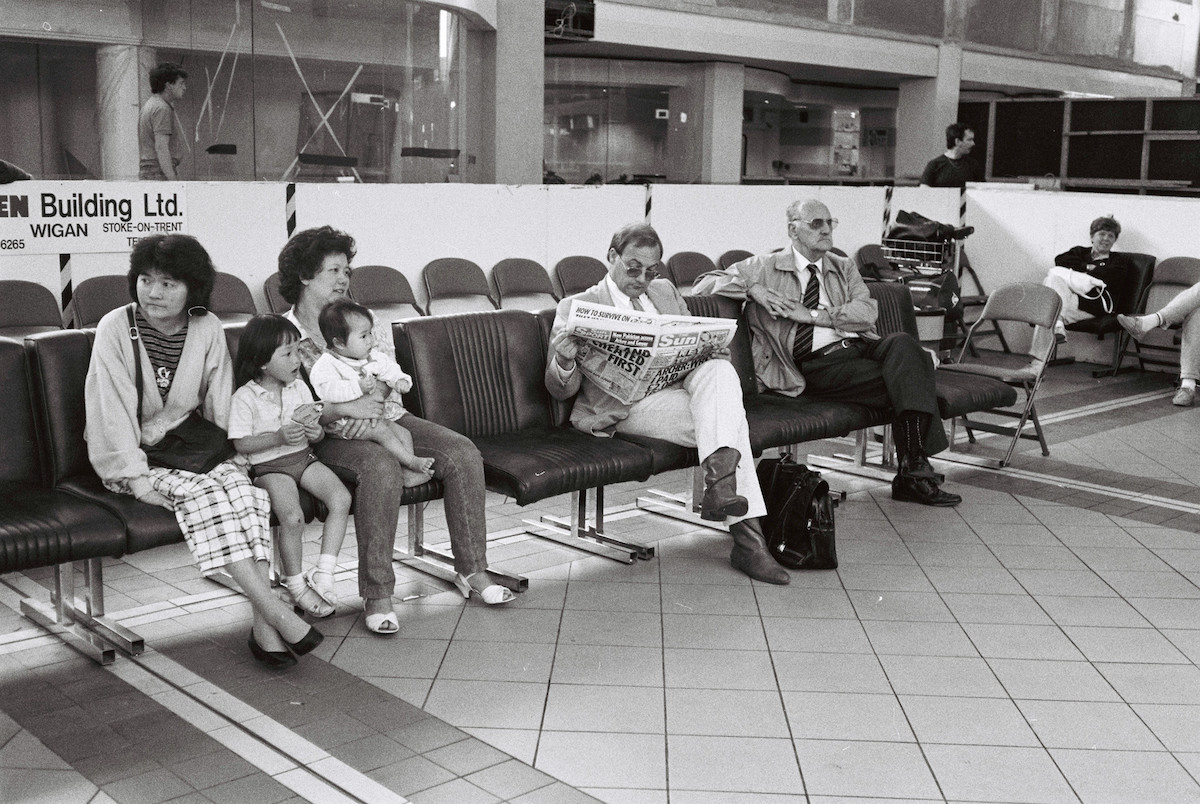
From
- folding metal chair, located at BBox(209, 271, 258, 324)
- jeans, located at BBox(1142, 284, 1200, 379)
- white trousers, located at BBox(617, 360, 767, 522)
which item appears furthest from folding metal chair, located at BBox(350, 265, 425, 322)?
jeans, located at BBox(1142, 284, 1200, 379)

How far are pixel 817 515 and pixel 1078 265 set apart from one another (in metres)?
6.12

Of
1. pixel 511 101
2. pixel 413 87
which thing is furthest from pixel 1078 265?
pixel 413 87

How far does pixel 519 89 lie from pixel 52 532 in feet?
27.0

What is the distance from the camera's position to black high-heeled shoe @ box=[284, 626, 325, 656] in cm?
375

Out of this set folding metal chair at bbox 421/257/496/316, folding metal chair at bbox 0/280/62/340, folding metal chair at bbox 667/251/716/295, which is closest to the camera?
folding metal chair at bbox 0/280/62/340

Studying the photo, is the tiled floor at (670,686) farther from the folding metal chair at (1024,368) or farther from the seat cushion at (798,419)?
the folding metal chair at (1024,368)

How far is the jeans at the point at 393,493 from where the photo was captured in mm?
4070

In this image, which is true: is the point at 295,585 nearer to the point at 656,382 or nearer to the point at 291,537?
the point at 291,537

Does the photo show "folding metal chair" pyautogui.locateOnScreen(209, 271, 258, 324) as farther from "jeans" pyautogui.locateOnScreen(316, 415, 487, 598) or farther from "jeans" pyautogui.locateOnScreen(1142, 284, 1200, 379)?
"jeans" pyautogui.locateOnScreen(1142, 284, 1200, 379)

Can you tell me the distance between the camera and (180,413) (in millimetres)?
3947

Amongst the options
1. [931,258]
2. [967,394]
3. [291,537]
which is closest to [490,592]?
[291,537]

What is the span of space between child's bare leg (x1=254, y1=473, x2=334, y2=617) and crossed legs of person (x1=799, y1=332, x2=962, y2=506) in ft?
8.57

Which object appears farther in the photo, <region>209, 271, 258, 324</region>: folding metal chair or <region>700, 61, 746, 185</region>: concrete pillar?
<region>700, 61, 746, 185</region>: concrete pillar

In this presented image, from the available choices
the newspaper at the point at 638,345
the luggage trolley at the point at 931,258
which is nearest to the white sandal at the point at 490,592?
the newspaper at the point at 638,345
